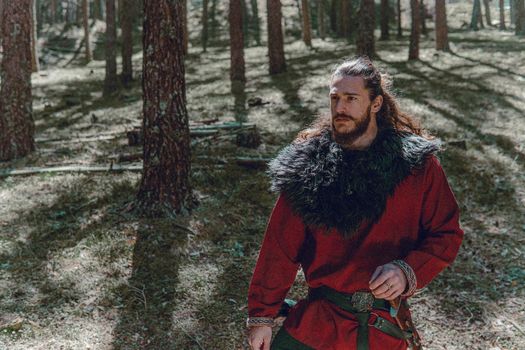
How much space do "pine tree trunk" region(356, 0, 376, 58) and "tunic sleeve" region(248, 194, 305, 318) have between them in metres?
13.9

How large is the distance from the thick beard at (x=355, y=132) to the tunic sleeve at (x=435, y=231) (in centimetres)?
41

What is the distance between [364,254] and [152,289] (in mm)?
3784

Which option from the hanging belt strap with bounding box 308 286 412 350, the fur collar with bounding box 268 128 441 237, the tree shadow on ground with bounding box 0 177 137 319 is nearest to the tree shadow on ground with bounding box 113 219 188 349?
the tree shadow on ground with bounding box 0 177 137 319

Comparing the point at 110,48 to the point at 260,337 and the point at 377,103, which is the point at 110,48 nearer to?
the point at 377,103

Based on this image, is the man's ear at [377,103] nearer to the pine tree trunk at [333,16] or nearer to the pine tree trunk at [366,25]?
the pine tree trunk at [366,25]

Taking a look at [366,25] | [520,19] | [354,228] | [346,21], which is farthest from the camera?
[520,19]

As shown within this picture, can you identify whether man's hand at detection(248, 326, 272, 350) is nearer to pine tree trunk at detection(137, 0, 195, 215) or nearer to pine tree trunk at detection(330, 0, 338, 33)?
pine tree trunk at detection(137, 0, 195, 215)

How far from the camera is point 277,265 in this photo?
9.80 ft

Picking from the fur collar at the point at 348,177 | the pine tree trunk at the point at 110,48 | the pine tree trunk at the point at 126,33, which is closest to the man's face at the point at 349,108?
the fur collar at the point at 348,177

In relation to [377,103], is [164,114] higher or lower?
higher

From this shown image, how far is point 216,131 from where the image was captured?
1058 cm

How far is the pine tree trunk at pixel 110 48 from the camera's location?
17.2 m

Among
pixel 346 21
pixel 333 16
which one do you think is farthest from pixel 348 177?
pixel 333 16

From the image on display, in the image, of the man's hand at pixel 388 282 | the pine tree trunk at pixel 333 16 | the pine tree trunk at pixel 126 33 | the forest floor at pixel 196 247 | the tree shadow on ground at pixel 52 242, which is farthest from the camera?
the pine tree trunk at pixel 333 16
